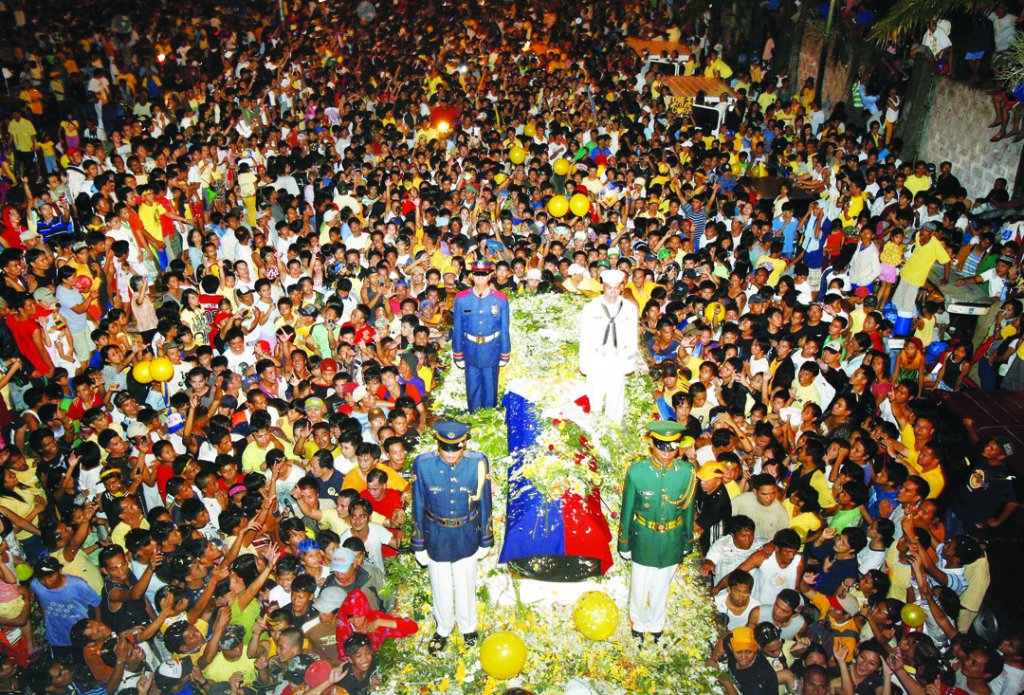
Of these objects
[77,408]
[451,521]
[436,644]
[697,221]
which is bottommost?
[436,644]

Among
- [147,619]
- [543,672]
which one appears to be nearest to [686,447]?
[543,672]

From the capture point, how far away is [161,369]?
7602mm

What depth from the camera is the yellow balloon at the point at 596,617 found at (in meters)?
5.70

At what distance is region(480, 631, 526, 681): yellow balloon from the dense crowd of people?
36.2 inches

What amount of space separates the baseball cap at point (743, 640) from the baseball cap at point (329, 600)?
305 centimetres

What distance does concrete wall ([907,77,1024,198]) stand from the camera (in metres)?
12.8

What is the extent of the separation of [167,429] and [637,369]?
17.9ft

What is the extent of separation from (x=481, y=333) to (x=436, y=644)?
3208mm

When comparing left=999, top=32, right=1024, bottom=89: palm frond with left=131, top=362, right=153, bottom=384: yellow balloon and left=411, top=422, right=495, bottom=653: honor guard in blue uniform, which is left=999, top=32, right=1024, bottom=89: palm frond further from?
left=131, top=362, right=153, bottom=384: yellow balloon

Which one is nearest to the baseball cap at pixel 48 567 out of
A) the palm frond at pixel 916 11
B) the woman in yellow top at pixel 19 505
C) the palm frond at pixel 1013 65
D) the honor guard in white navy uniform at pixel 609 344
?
the woman in yellow top at pixel 19 505

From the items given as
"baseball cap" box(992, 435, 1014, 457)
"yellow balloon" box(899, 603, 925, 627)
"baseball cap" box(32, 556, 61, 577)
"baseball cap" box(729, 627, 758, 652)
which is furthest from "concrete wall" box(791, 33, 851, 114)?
"baseball cap" box(32, 556, 61, 577)

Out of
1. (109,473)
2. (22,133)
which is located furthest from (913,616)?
(22,133)

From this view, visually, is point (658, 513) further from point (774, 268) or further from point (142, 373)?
point (142, 373)

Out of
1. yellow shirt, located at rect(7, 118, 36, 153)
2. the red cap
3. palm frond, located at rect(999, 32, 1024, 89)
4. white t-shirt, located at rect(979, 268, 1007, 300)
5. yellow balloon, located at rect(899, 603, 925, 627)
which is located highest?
palm frond, located at rect(999, 32, 1024, 89)
